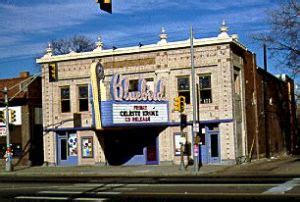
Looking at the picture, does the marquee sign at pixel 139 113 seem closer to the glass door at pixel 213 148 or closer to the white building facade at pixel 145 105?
the white building facade at pixel 145 105

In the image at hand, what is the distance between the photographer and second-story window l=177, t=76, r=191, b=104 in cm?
3553

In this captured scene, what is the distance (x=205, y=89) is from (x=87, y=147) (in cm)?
958

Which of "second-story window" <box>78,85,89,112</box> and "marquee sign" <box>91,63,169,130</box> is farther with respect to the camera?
"second-story window" <box>78,85,89,112</box>

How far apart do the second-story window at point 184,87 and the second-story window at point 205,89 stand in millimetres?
883

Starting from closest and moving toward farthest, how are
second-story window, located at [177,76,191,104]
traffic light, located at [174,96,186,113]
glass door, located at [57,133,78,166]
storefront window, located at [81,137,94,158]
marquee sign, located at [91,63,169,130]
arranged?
traffic light, located at [174,96,186,113], marquee sign, located at [91,63,169,130], second-story window, located at [177,76,191,104], storefront window, located at [81,137,94,158], glass door, located at [57,133,78,166]

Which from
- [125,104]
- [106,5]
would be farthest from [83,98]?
[106,5]

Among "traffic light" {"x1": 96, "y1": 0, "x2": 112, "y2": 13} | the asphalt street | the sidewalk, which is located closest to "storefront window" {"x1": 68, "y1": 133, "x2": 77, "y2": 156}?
the sidewalk

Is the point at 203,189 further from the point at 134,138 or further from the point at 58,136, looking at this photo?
the point at 58,136

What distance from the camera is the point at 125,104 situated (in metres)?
33.6

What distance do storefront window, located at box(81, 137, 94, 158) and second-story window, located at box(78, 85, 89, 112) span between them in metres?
2.14

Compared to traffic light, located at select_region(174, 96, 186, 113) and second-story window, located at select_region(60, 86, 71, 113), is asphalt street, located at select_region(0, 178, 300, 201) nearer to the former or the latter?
traffic light, located at select_region(174, 96, 186, 113)

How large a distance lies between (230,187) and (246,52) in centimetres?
2124

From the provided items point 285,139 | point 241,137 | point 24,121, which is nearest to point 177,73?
point 241,137

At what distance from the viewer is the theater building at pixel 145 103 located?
33969 mm
